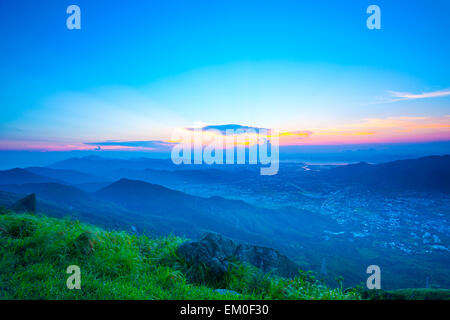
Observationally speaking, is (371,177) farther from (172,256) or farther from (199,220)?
(172,256)

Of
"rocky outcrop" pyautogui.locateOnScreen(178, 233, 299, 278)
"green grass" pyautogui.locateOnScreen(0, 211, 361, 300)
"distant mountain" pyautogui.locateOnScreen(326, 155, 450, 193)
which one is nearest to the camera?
"green grass" pyautogui.locateOnScreen(0, 211, 361, 300)

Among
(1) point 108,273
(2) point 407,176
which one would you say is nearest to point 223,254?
(1) point 108,273

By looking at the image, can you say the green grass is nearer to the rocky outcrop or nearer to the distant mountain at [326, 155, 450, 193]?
the rocky outcrop

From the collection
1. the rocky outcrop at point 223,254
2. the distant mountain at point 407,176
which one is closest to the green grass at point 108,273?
the rocky outcrop at point 223,254

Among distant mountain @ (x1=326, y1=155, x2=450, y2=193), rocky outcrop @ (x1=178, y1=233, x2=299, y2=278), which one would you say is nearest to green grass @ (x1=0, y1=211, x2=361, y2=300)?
rocky outcrop @ (x1=178, y1=233, x2=299, y2=278)

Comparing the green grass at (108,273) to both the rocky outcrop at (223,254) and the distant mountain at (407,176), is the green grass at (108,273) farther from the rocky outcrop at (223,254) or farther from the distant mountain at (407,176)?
the distant mountain at (407,176)

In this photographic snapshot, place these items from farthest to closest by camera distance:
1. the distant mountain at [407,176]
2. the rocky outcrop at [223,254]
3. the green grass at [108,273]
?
1. the distant mountain at [407,176]
2. the rocky outcrop at [223,254]
3. the green grass at [108,273]

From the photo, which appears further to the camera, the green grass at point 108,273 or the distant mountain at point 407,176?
the distant mountain at point 407,176
